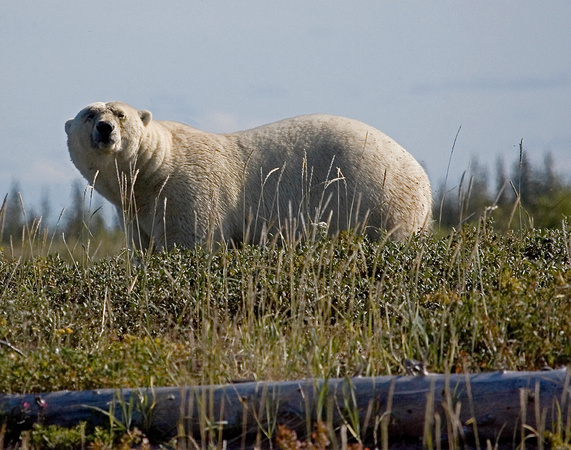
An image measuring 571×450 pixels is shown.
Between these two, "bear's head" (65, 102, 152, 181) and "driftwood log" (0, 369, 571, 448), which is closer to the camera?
"driftwood log" (0, 369, 571, 448)

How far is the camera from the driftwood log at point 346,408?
11.0ft

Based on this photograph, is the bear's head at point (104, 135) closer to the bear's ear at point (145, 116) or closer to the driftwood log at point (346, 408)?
the bear's ear at point (145, 116)

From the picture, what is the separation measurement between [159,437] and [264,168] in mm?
4472

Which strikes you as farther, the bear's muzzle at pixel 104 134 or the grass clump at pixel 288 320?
the bear's muzzle at pixel 104 134

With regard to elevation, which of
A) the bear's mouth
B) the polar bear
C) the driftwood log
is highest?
the bear's mouth

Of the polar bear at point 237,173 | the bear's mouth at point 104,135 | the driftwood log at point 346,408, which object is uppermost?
the bear's mouth at point 104,135

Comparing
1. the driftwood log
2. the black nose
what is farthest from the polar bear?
the driftwood log

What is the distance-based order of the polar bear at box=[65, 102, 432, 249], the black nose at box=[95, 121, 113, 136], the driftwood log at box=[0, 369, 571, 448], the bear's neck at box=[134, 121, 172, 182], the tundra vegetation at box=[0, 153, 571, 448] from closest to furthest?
the driftwood log at box=[0, 369, 571, 448] → the tundra vegetation at box=[0, 153, 571, 448] → the black nose at box=[95, 121, 113, 136] → the polar bear at box=[65, 102, 432, 249] → the bear's neck at box=[134, 121, 172, 182]

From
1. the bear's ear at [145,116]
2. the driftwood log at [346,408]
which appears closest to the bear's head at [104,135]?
the bear's ear at [145,116]

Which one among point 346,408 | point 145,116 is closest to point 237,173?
point 145,116

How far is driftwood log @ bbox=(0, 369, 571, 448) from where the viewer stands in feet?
11.0

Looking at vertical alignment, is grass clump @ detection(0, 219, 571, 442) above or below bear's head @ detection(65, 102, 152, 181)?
below

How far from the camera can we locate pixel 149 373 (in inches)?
153

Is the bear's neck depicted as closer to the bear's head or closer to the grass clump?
the bear's head
